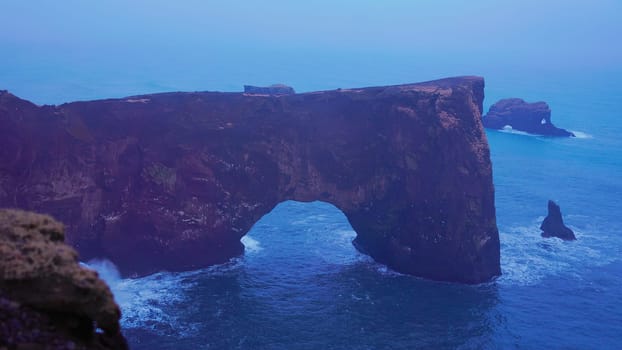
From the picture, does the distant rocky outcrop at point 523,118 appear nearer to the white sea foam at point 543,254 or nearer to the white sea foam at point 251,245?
the white sea foam at point 543,254

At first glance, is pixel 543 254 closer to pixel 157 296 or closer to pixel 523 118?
pixel 157 296

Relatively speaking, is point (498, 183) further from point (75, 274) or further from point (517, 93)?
point (517, 93)

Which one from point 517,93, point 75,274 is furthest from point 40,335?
point 517,93

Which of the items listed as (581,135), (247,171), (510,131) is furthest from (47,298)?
(581,135)

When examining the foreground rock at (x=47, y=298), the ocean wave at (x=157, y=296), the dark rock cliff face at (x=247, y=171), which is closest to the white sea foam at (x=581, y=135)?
the dark rock cliff face at (x=247, y=171)

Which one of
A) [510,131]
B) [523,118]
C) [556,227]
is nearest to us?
[556,227]

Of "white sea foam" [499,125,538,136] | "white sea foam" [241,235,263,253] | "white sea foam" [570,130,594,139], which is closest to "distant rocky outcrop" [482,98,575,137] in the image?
"white sea foam" [499,125,538,136]
